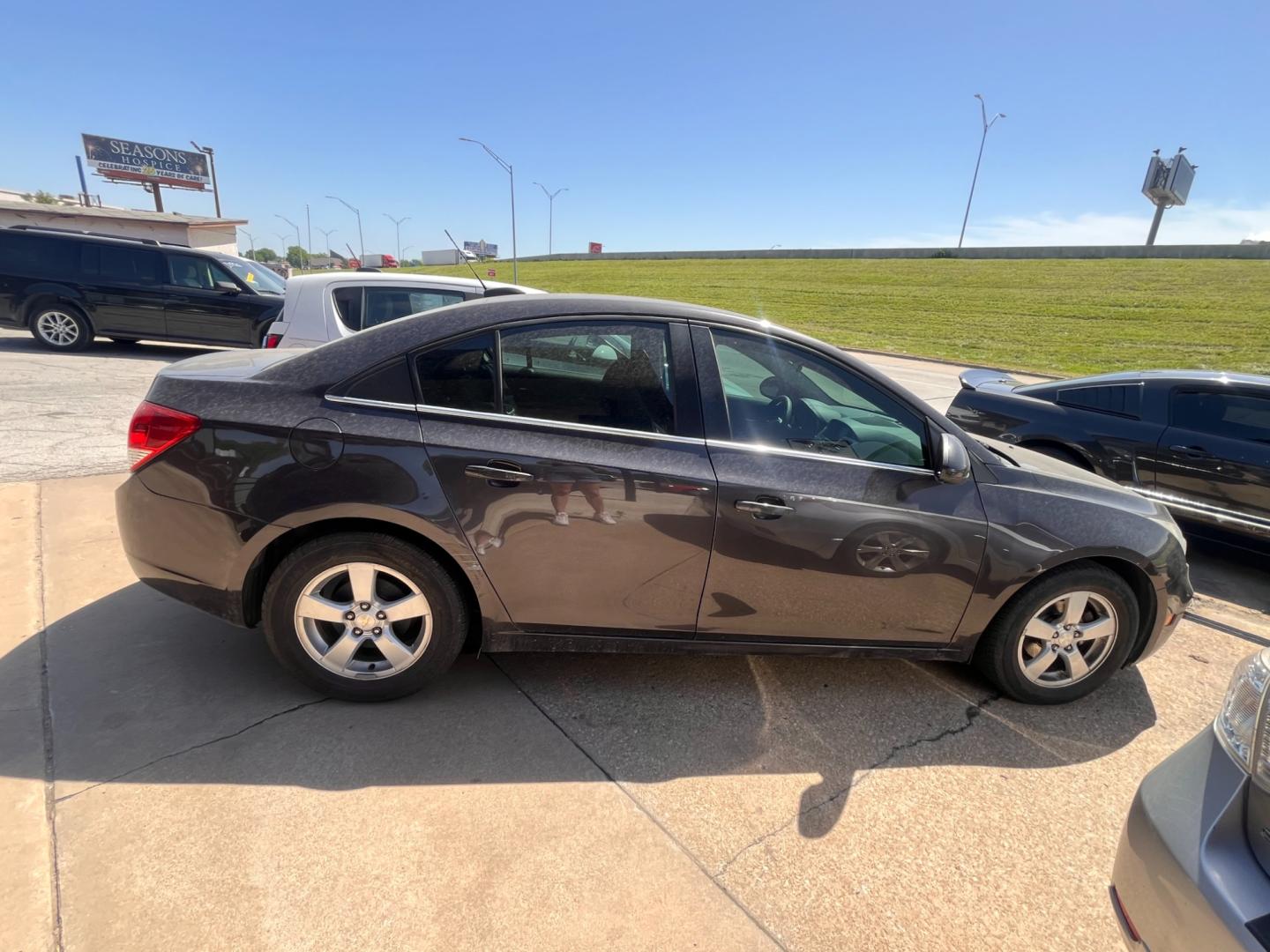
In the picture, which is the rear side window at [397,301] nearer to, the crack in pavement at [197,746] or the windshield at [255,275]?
the windshield at [255,275]

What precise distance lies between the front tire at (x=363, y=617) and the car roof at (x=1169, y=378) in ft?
17.7

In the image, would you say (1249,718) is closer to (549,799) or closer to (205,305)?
(549,799)

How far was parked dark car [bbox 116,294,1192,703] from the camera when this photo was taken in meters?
2.44

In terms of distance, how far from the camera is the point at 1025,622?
2857mm

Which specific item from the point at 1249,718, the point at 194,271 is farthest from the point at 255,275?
the point at 1249,718

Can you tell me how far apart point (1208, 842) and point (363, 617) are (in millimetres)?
2534

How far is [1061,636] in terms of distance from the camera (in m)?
2.90

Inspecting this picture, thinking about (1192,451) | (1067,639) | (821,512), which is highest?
(821,512)

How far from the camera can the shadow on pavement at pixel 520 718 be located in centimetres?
236

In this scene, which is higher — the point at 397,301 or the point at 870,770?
the point at 397,301

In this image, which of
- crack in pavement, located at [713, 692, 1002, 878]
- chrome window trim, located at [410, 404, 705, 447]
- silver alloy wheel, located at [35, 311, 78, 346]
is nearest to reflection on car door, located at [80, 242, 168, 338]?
silver alloy wheel, located at [35, 311, 78, 346]

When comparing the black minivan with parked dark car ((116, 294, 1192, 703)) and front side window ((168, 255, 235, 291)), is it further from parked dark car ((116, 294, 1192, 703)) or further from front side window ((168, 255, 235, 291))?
parked dark car ((116, 294, 1192, 703))

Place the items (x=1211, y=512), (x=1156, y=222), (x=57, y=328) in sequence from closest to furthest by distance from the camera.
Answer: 1. (x=1211, y=512)
2. (x=57, y=328)
3. (x=1156, y=222)

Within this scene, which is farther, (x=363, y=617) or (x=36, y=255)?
(x=36, y=255)
